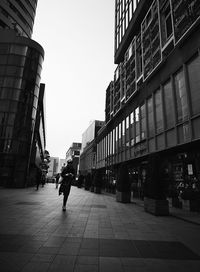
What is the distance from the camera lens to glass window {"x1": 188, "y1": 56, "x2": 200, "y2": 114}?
1277cm

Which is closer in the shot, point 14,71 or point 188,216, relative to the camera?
point 188,216

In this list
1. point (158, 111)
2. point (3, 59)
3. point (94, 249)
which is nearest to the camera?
point (94, 249)

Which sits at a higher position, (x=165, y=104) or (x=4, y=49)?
(x=4, y=49)

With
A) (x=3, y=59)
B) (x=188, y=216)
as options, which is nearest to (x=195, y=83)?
(x=188, y=216)

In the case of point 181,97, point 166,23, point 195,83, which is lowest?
point 181,97

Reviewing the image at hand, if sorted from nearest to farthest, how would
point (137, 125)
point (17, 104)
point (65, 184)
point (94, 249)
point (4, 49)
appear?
point (94, 249) → point (65, 184) → point (137, 125) → point (17, 104) → point (4, 49)

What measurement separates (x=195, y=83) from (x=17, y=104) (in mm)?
25887

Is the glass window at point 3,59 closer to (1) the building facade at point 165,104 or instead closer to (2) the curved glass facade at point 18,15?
(2) the curved glass facade at point 18,15

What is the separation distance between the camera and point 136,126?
2266 cm

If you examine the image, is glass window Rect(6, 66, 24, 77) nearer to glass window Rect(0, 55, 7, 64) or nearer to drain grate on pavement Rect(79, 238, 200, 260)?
glass window Rect(0, 55, 7, 64)

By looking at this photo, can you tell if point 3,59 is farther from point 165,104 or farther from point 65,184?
point 65,184

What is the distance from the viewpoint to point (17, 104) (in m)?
29.8

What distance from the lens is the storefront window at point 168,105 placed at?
50.8ft

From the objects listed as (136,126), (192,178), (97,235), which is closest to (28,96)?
(136,126)
